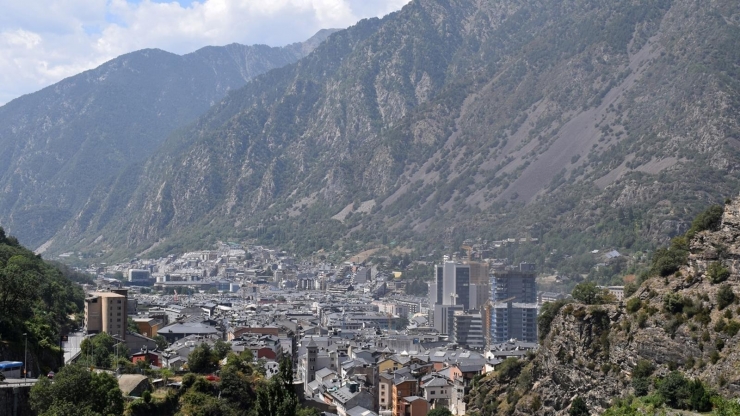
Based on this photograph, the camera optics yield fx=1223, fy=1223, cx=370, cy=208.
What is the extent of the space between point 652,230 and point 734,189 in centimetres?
1682

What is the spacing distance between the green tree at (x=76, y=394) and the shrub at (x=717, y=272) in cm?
3385

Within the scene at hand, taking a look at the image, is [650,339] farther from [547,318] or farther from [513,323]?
[513,323]

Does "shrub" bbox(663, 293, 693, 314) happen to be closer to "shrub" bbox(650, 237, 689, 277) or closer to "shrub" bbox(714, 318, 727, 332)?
"shrub" bbox(714, 318, 727, 332)

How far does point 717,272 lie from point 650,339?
17.9ft

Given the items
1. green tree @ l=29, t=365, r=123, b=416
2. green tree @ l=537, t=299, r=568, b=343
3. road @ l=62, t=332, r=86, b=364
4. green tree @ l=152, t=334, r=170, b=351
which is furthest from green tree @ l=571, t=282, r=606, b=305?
green tree @ l=152, t=334, r=170, b=351

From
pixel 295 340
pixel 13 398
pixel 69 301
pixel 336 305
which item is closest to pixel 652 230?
pixel 336 305

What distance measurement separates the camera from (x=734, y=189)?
194 meters

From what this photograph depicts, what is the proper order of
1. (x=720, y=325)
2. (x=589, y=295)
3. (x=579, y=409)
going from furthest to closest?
(x=589, y=295) < (x=579, y=409) < (x=720, y=325)

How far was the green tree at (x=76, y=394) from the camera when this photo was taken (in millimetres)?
56062

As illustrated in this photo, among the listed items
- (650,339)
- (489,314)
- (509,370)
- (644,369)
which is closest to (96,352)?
(509,370)

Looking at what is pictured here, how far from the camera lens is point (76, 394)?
59.1 meters

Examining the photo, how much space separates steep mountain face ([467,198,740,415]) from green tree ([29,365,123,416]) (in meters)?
28.4

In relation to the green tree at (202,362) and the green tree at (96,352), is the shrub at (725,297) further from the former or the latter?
the green tree at (96,352)

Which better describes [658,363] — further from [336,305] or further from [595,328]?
[336,305]
